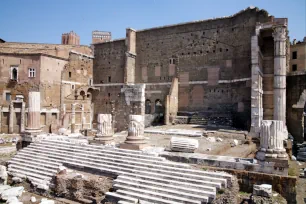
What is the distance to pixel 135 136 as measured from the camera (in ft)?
33.3

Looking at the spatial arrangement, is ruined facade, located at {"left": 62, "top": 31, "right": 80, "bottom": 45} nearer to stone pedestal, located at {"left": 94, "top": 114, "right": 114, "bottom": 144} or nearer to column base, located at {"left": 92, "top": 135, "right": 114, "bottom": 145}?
stone pedestal, located at {"left": 94, "top": 114, "right": 114, "bottom": 144}

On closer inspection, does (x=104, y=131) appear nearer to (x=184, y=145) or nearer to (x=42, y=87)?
(x=184, y=145)

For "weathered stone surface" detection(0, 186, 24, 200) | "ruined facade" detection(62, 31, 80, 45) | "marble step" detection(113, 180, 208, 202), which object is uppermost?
"ruined facade" detection(62, 31, 80, 45)

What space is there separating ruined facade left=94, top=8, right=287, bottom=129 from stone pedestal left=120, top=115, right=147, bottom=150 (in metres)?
9.42

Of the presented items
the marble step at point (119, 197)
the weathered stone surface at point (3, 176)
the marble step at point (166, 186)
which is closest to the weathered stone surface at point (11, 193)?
the weathered stone surface at point (3, 176)

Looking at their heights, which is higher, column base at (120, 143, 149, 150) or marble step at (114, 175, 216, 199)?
column base at (120, 143, 149, 150)

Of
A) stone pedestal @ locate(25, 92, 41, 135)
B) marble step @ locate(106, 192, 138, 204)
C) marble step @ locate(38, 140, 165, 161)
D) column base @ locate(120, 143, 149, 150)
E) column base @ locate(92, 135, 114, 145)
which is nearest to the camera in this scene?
marble step @ locate(106, 192, 138, 204)

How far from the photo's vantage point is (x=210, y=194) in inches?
250

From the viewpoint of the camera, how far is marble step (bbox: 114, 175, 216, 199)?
6433mm

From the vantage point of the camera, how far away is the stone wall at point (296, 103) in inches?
669

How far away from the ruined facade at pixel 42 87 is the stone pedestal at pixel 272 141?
69.9 ft

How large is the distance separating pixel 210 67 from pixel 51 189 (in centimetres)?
1709

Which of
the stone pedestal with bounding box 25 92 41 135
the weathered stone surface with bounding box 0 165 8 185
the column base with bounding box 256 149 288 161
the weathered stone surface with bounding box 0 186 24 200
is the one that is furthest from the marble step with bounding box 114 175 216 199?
the stone pedestal with bounding box 25 92 41 135

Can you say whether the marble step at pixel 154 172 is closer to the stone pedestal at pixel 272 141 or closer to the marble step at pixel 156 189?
the marble step at pixel 156 189
